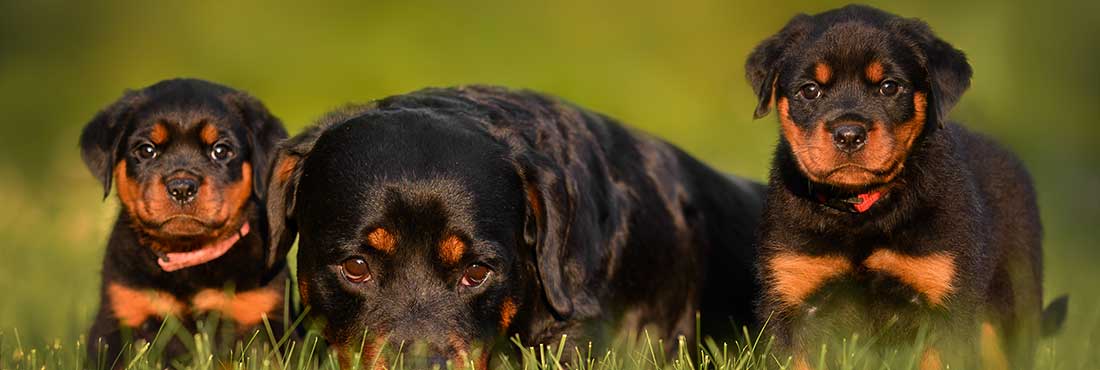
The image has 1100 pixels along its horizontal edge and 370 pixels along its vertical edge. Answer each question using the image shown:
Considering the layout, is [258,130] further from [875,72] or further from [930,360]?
[930,360]

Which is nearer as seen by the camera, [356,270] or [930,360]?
[356,270]

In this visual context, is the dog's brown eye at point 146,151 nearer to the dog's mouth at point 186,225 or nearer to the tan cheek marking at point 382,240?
the dog's mouth at point 186,225

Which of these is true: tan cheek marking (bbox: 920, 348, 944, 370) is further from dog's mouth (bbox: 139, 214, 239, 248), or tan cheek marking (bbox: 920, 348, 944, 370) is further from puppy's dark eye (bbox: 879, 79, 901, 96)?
dog's mouth (bbox: 139, 214, 239, 248)

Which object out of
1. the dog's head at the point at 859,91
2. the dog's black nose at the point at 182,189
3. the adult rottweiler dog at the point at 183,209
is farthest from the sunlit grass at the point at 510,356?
the dog's head at the point at 859,91

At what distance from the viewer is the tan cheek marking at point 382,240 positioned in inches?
169

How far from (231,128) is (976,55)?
31.6ft

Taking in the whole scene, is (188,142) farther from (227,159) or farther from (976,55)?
(976,55)

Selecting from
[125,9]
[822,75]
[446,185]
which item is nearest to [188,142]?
[446,185]

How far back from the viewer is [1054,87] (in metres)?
13.8

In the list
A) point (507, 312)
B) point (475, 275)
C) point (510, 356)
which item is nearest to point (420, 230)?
point (475, 275)

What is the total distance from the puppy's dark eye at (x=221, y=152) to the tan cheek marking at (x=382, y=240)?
1.55 meters

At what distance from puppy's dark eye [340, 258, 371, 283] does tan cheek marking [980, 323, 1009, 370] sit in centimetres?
200

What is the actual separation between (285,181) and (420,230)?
27.2 inches

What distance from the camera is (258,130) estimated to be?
5754mm
